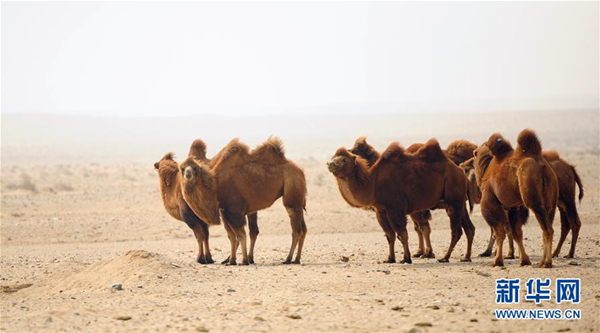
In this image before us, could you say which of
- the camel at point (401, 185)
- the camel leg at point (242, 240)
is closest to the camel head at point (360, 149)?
the camel at point (401, 185)

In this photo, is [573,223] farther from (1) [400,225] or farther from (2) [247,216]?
(2) [247,216]

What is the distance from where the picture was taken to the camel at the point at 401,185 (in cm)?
1574

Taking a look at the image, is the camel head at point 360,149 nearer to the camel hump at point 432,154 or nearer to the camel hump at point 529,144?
the camel hump at point 432,154

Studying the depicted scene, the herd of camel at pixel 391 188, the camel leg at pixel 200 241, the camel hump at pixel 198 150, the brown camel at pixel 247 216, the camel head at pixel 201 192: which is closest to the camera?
the herd of camel at pixel 391 188

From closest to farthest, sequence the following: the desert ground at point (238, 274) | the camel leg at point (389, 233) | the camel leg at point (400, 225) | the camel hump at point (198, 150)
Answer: the desert ground at point (238, 274)
the camel leg at point (400, 225)
the camel leg at point (389, 233)
the camel hump at point (198, 150)

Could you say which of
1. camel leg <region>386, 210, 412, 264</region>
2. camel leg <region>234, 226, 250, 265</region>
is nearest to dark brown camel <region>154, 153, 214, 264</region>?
camel leg <region>234, 226, 250, 265</region>

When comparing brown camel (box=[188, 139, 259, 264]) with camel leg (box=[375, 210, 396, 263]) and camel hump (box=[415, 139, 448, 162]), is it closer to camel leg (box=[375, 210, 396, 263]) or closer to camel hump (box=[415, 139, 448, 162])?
camel leg (box=[375, 210, 396, 263])

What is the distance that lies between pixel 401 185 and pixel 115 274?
501 cm

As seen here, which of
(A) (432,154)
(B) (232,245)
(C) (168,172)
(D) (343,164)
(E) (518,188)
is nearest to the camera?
(E) (518,188)

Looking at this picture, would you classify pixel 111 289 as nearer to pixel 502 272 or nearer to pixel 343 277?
pixel 343 277

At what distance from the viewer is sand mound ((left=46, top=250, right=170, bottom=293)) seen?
13844mm

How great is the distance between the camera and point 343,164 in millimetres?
15586

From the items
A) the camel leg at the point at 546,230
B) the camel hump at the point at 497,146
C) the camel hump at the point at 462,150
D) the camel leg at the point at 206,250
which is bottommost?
the camel leg at the point at 206,250

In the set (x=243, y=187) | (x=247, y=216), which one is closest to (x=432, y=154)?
(x=243, y=187)
